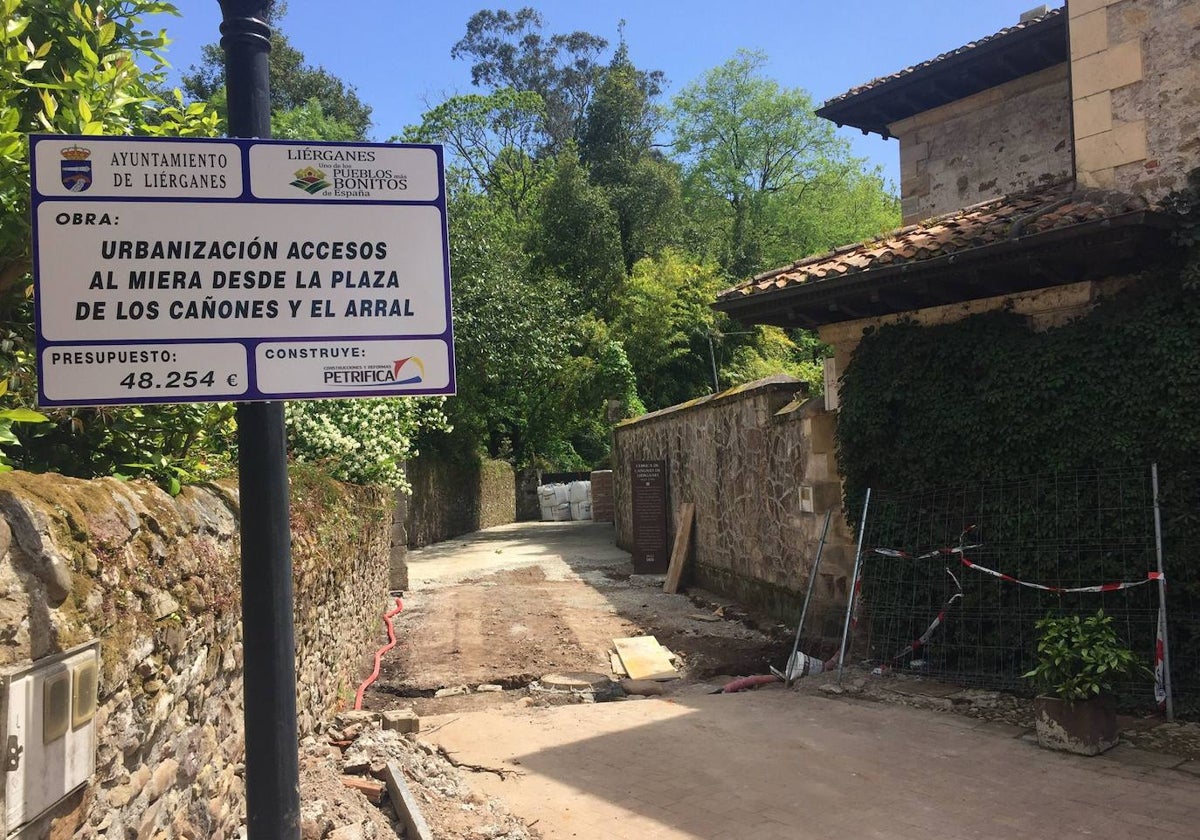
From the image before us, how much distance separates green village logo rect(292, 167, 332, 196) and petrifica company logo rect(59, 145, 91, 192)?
47 centimetres

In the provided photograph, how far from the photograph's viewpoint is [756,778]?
215 inches

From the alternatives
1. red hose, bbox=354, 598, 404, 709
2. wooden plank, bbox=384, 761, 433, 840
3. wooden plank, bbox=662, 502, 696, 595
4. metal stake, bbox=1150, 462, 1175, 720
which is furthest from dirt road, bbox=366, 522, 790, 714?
metal stake, bbox=1150, 462, 1175, 720

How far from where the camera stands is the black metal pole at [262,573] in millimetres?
2193

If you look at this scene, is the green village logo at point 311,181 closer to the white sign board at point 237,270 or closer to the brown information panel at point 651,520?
the white sign board at point 237,270

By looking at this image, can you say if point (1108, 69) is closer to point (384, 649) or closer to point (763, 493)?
point (763, 493)

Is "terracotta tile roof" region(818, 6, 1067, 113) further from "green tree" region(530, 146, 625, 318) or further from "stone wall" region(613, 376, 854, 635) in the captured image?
"green tree" region(530, 146, 625, 318)

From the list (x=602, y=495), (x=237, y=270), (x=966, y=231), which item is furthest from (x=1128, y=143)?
(x=602, y=495)

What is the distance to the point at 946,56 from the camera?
10.9m

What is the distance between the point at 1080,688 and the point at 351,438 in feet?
23.5

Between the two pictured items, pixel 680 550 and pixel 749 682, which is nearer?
pixel 749 682

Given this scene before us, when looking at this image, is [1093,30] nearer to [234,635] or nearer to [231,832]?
[234,635]

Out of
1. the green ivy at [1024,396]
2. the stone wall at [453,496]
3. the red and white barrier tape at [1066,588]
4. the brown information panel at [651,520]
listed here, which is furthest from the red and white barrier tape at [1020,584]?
the stone wall at [453,496]

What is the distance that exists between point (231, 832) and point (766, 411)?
8358 millimetres

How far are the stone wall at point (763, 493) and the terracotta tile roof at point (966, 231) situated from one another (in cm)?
156
